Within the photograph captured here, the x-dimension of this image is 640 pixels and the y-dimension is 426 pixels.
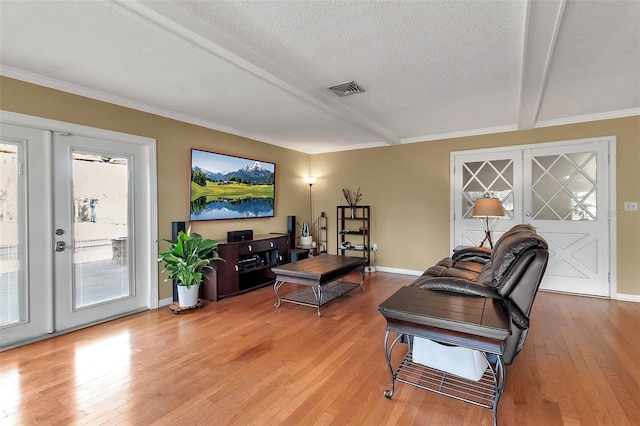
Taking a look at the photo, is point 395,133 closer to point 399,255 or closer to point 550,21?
point 399,255

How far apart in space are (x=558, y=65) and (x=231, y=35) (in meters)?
2.71

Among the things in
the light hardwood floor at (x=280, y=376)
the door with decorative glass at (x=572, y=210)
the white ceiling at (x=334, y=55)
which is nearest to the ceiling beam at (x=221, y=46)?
the white ceiling at (x=334, y=55)

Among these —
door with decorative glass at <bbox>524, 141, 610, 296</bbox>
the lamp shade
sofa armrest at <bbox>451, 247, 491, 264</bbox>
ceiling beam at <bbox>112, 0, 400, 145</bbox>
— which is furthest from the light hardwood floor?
ceiling beam at <bbox>112, 0, 400, 145</bbox>

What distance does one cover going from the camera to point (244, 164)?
503cm

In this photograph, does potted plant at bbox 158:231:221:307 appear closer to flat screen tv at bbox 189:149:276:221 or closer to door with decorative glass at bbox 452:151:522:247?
flat screen tv at bbox 189:149:276:221

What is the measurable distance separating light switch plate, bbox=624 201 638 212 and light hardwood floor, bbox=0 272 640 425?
1.36m

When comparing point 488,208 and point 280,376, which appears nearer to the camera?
point 280,376

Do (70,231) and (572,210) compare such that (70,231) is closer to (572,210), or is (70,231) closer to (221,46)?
(221,46)

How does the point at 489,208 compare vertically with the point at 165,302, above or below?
above

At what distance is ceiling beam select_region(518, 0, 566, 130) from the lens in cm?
188

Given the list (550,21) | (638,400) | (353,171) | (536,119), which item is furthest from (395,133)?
(638,400)

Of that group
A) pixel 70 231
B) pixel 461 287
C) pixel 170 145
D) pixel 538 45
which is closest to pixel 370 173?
pixel 170 145

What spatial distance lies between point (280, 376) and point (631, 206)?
4.76 metres

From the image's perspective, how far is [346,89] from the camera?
3277mm
